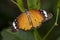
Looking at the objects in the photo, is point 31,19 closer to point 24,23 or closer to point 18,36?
point 24,23

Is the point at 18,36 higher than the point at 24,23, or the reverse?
the point at 24,23

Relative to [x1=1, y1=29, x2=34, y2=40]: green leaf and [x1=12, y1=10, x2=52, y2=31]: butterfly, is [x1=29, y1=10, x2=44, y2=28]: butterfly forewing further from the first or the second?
[x1=1, y1=29, x2=34, y2=40]: green leaf

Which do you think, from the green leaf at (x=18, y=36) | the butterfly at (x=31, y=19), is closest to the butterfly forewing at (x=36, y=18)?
the butterfly at (x=31, y=19)

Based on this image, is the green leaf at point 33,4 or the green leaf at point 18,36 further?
the green leaf at point 18,36

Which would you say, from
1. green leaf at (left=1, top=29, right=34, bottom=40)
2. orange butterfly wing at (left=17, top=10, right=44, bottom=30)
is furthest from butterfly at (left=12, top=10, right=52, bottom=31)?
green leaf at (left=1, top=29, right=34, bottom=40)

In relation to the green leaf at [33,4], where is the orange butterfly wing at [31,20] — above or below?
below

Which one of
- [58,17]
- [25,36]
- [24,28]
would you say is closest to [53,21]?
[58,17]

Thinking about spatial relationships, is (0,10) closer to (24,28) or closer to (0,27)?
(0,27)

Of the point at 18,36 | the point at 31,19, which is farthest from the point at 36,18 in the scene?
the point at 18,36

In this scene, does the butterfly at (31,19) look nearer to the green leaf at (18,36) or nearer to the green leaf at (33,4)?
the green leaf at (33,4)
